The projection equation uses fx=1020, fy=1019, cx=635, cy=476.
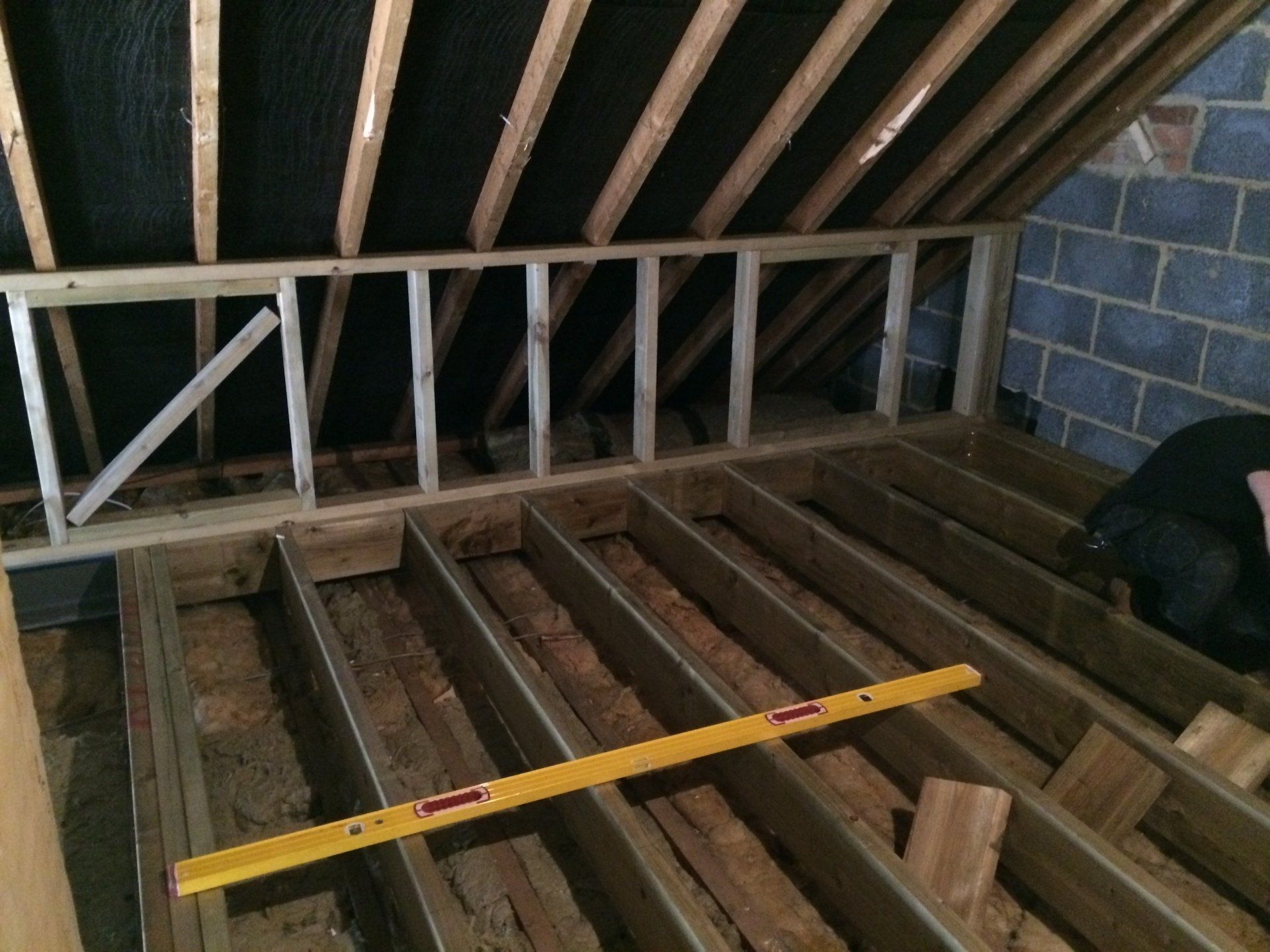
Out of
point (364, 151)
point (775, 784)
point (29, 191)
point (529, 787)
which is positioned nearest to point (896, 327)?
point (364, 151)

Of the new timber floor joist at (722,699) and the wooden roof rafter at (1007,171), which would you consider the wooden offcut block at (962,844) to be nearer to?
the new timber floor joist at (722,699)

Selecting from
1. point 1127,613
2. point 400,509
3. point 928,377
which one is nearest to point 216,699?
point 400,509

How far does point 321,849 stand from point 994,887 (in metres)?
1.35

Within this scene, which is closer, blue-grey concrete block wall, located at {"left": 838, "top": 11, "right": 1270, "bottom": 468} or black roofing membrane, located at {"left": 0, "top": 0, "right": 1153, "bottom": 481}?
black roofing membrane, located at {"left": 0, "top": 0, "right": 1153, "bottom": 481}

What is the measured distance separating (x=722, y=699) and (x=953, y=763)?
0.50 meters

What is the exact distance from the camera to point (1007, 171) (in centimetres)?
352

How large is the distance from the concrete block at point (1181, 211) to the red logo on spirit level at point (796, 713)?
2.09 metres

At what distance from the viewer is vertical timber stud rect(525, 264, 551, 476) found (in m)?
3.12

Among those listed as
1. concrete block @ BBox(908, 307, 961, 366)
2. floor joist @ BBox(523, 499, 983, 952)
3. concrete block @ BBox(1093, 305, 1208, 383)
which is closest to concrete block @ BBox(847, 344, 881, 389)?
concrete block @ BBox(908, 307, 961, 366)

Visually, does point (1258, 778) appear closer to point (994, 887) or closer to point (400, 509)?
point (994, 887)

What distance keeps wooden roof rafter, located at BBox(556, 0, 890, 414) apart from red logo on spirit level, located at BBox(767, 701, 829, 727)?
160 centimetres

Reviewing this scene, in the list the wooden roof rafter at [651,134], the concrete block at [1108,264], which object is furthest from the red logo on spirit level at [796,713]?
the concrete block at [1108,264]

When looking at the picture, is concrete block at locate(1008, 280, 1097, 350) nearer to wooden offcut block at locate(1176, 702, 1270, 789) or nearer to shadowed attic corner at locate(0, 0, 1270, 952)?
shadowed attic corner at locate(0, 0, 1270, 952)

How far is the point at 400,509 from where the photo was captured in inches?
125
